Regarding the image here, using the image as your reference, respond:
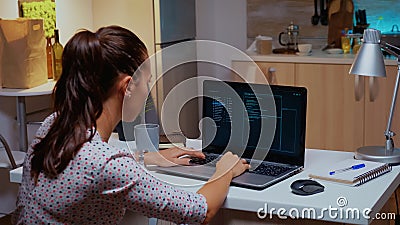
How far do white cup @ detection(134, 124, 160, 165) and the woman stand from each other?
567 mm

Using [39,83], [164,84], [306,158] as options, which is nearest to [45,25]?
[39,83]

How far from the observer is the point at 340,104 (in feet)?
14.4

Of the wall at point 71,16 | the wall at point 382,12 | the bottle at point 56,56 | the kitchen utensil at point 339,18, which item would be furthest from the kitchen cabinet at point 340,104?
the bottle at point 56,56

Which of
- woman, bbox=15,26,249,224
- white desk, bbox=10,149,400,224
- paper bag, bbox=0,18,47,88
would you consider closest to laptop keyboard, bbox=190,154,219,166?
white desk, bbox=10,149,400,224

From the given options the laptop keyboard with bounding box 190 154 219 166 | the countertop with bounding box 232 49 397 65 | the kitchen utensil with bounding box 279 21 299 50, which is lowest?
the laptop keyboard with bounding box 190 154 219 166

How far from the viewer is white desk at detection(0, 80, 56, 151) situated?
3488 mm

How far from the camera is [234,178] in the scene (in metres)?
2.03

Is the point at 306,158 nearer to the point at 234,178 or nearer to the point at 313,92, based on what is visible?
the point at 234,178

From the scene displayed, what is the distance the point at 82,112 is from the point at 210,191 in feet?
1.45

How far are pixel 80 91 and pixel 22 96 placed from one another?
2047mm

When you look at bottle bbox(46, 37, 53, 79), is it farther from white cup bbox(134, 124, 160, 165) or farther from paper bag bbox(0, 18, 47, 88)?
white cup bbox(134, 124, 160, 165)

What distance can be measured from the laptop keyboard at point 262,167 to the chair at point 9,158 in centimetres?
142

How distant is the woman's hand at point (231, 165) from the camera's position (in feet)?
6.66

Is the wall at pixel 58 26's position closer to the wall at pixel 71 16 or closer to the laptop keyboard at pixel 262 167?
the wall at pixel 71 16
